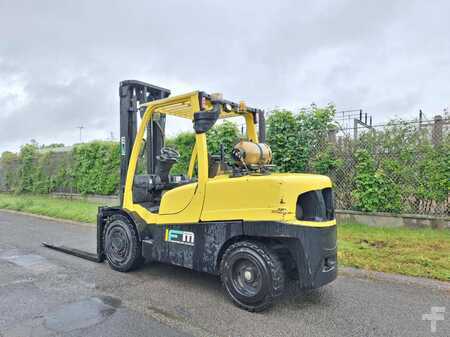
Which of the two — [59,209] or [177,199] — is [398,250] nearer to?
[177,199]

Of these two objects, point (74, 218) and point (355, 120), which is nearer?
point (355, 120)

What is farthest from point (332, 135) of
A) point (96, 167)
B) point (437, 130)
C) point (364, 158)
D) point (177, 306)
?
point (96, 167)

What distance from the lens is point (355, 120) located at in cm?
814

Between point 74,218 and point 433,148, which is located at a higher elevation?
point 433,148

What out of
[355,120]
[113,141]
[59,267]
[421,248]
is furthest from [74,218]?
[421,248]

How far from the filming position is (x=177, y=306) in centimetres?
387

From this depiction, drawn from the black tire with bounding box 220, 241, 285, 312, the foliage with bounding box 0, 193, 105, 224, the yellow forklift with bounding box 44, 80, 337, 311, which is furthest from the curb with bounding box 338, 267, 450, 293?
the foliage with bounding box 0, 193, 105, 224

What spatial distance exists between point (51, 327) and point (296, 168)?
6.38m

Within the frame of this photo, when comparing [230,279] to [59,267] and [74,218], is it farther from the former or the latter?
[74,218]

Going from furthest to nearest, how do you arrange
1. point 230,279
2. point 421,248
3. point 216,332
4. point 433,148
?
point 433,148 < point 421,248 < point 230,279 < point 216,332

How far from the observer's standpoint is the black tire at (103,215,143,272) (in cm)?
494

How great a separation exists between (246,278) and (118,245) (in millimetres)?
2213

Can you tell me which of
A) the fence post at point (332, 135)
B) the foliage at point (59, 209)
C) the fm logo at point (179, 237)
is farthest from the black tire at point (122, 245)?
the fence post at point (332, 135)

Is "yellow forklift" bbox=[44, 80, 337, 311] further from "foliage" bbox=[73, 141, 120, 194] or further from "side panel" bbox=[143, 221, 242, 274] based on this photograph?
"foliage" bbox=[73, 141, 120, 194]
